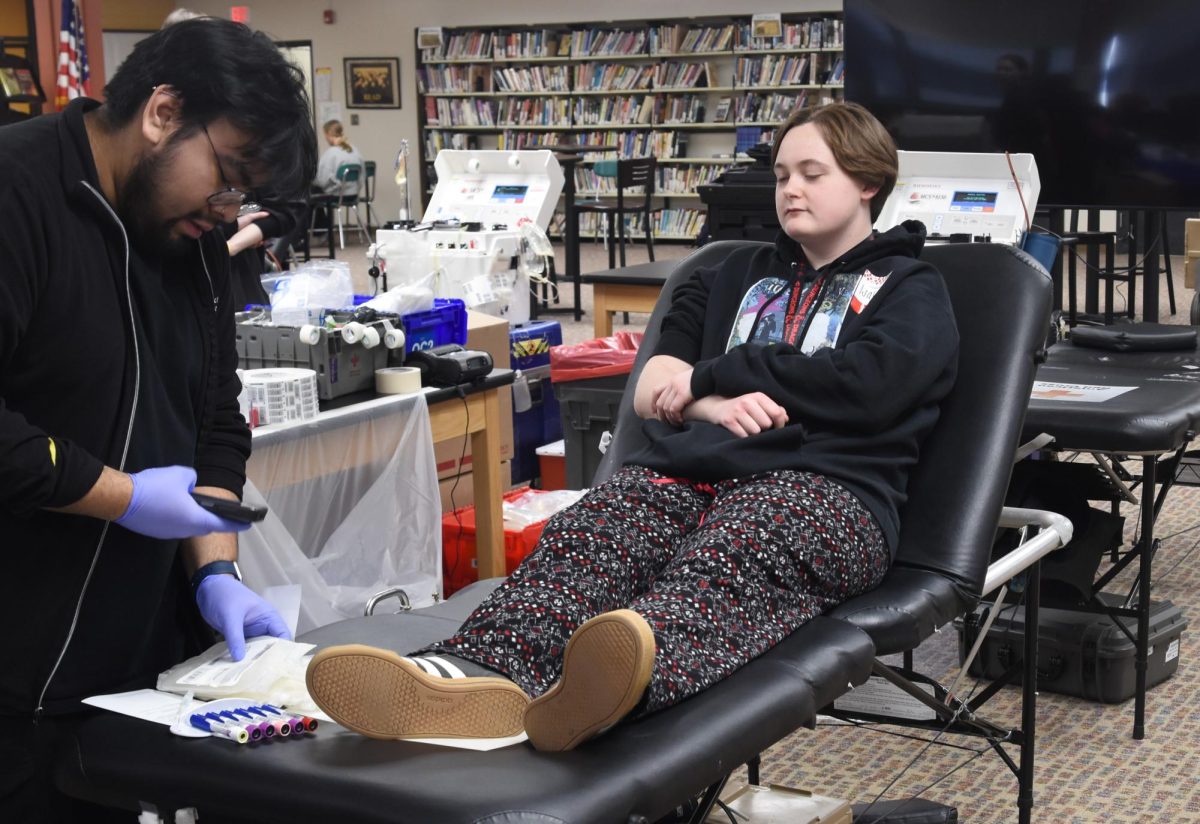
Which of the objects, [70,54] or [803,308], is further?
[70,54]

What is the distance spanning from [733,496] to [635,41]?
37.0 ft

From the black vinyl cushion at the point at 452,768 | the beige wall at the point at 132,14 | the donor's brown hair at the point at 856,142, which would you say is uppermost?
the beige wall at the point at 132,14

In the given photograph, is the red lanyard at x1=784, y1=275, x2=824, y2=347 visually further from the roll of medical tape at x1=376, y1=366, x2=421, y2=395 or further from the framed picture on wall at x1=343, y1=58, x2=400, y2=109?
the framed picture on wall at x1=343, y1=58, x2=400, y2=109

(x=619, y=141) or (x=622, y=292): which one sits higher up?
(x=619, y=141)

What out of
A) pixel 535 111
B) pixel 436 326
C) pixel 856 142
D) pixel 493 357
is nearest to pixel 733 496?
pixel 856 142

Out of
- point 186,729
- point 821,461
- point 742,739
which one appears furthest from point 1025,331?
point 186,729

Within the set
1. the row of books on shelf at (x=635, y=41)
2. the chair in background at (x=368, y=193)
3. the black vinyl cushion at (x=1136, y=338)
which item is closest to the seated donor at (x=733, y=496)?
the black vinyl cushion at (x=1136, y=338)

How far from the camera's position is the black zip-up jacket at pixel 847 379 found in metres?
1.89

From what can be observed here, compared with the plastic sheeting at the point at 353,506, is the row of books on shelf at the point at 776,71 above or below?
above

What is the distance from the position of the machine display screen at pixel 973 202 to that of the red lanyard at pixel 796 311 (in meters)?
1.79

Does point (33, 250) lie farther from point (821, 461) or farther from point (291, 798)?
point (821, 461)

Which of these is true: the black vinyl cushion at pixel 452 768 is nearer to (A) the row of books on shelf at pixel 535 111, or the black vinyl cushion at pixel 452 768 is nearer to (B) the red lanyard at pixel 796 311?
(B) the red lanyard at pixel 796 311

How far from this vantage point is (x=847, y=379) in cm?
189

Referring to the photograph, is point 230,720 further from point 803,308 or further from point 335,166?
point 335,166
